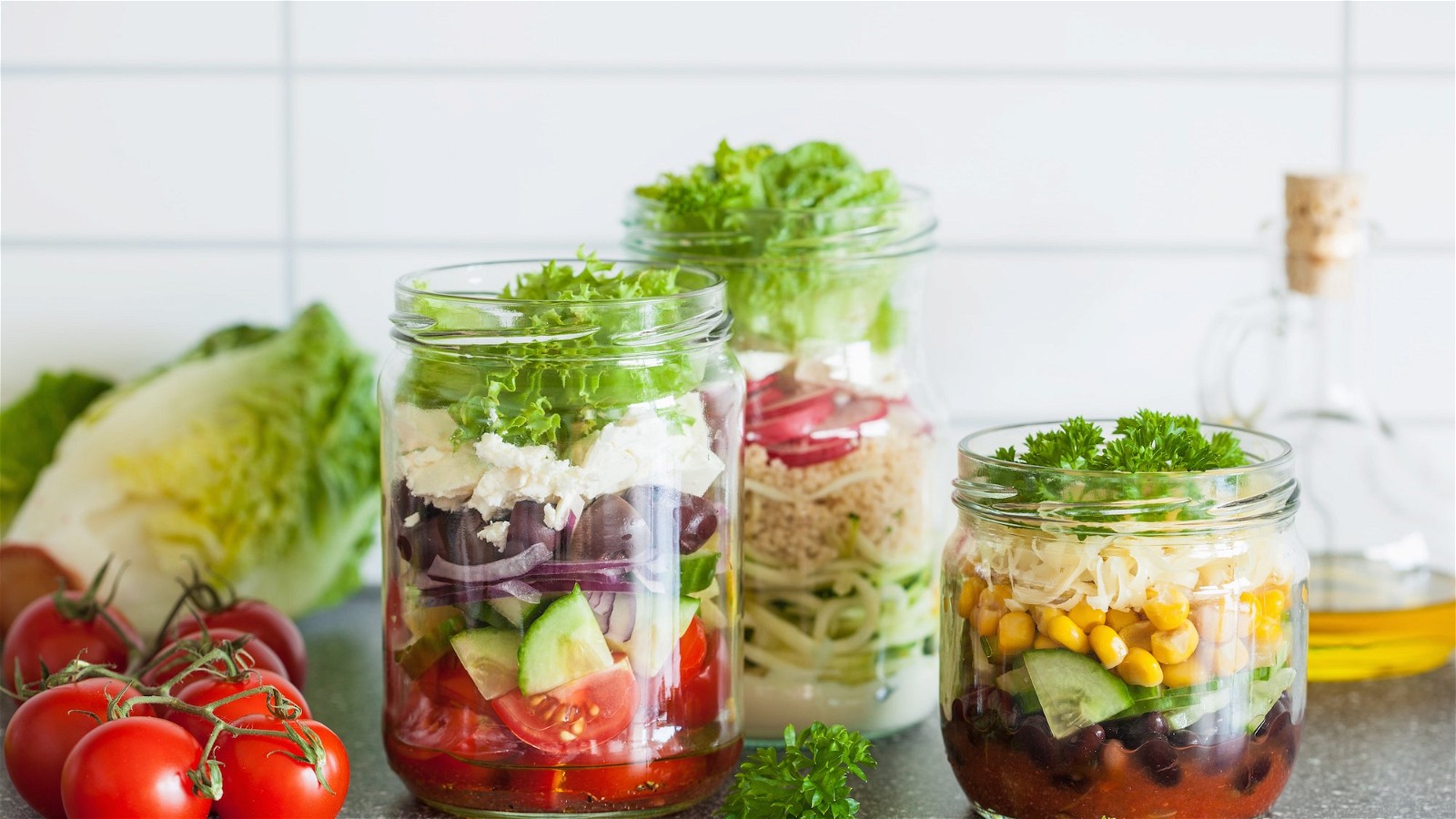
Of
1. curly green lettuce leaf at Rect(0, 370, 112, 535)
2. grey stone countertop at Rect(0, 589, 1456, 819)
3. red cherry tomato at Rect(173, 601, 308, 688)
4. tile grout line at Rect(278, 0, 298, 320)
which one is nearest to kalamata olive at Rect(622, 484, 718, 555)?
grey stone countertop at Rect(0, 589, 1456, 819)

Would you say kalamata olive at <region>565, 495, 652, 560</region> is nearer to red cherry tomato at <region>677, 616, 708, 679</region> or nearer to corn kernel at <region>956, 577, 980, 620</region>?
red cherry tomato at <region>677, 616, 708, 679</region>

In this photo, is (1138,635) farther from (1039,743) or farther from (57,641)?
(57,641)

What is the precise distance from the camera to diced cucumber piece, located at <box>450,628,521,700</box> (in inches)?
33.1

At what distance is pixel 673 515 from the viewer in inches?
34.3

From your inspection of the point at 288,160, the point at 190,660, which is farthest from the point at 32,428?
the point at 190,660

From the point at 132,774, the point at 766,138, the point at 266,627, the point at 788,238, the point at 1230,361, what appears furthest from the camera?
the point at 766,138

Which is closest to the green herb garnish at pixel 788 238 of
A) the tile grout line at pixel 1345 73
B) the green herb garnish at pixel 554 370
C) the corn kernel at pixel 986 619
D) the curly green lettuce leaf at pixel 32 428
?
the green herb garnish at pixel 554 370

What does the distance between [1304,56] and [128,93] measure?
1.18 metres

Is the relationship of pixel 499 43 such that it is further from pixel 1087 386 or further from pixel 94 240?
pixel 1087 386

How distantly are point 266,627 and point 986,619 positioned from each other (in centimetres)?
60

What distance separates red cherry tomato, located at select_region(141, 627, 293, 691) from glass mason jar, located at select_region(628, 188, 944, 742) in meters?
0.36

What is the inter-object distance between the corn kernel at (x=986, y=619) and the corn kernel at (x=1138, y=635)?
0.08 meters

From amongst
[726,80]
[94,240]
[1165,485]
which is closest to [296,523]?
[94,240]

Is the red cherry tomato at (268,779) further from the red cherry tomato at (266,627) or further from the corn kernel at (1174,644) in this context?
the corn kernel at (1174,644)
